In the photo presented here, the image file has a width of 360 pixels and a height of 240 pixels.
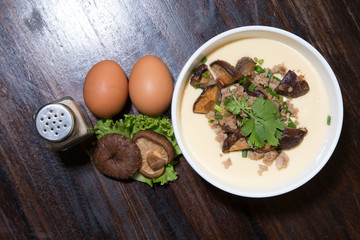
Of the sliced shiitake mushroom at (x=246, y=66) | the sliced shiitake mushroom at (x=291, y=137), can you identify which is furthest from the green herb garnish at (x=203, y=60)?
the sliced shiitake mushroom at (x=291, y=137)

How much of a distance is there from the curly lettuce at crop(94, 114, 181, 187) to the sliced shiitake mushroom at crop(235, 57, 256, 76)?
1.22 feet

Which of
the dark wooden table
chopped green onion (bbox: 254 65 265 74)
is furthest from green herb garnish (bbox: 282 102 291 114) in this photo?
the dark wooden table

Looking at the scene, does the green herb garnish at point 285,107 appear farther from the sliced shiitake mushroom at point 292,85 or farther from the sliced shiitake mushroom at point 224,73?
the sliced shiitake mushroom at point 224,73

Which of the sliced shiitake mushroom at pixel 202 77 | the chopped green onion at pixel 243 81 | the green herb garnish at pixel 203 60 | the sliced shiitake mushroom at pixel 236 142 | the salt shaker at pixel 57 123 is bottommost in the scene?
the sliced shiitake mushroom at pixel 236 142

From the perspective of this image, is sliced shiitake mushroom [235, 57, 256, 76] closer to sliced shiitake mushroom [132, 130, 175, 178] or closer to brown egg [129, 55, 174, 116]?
brown egg [129, 55, 174, 116]

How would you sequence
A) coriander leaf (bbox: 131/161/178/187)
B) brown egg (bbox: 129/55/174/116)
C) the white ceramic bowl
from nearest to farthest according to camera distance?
the white ceramic bowl < brown egg (bbox: 129/55/174/116) < coriander leaf (bbox: 131/161/178/187)

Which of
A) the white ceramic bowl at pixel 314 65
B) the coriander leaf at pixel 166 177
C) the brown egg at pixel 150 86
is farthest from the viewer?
the coriander leaf at pixel 166 177

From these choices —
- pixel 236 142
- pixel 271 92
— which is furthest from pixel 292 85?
pixel 236 142

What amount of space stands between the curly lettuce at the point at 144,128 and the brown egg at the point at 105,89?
57 millimetres

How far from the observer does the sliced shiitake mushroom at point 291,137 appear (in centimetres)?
122

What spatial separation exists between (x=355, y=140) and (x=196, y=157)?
0.73 meters

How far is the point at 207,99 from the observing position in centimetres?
126

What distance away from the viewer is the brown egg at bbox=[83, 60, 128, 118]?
1320 mm

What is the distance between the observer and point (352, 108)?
4.81 feet
